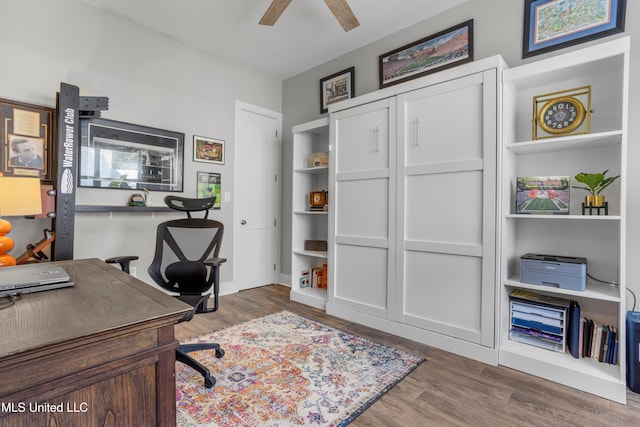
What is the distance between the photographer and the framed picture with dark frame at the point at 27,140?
2.37m

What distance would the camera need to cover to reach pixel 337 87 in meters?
3.76

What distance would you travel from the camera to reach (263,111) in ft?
13.7

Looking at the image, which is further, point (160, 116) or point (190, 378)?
point (160, 116)

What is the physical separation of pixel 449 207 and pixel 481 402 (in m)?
1.31

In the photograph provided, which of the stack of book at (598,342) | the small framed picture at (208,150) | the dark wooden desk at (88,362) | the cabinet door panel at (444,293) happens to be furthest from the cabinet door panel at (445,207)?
the small framed picture at (208,150)

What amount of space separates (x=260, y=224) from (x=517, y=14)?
135 inches

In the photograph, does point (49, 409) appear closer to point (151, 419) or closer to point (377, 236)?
point (151, 419)

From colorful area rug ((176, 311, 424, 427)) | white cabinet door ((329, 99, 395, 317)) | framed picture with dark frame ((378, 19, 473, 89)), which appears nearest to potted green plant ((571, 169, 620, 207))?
white cabinet door ((329, 99, 395, 317))

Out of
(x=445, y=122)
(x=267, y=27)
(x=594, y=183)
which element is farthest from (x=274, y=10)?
(x=594, y=183)

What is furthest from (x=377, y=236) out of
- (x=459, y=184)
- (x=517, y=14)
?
(x=517, y=14)

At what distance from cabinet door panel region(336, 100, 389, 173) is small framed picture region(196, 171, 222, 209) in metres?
1.53

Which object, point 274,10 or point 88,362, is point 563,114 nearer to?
point 274,10

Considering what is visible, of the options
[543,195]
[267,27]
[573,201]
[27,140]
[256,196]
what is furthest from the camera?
[256,196]

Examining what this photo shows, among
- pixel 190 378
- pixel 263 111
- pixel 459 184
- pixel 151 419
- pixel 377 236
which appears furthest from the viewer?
pixel 263 111
